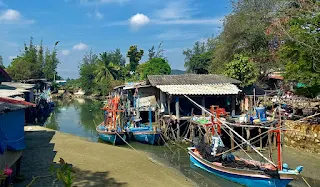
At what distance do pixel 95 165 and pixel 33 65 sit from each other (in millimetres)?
48028

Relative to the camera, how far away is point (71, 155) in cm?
1573

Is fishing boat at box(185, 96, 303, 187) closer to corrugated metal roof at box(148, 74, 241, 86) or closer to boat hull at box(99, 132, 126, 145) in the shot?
boat hull at box(99, 132, 126, 145)

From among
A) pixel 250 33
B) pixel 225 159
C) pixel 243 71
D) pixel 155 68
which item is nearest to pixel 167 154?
pixel 225 159

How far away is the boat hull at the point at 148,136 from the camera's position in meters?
20.9

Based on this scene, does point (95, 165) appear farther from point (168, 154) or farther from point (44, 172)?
point (168, 154)

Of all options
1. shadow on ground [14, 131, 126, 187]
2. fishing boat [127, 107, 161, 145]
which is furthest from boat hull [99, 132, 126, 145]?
shadow on ground [14, 131, 126, 187]

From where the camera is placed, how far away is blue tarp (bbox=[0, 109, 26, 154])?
9.88m

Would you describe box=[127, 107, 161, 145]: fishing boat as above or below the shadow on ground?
above

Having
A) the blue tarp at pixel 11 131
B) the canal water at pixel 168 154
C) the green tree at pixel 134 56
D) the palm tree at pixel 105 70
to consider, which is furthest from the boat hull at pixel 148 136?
the green tree at pixel 134 56

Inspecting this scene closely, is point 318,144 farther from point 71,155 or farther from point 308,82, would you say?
point 71,155

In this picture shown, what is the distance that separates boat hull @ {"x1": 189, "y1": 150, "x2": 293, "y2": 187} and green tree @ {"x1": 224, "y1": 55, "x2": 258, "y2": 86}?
45.2 ft

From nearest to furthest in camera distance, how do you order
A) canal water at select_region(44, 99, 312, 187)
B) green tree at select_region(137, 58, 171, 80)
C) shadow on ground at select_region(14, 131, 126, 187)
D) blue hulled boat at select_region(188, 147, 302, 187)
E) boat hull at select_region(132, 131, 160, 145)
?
shadow on ground at select_region(14, 131, 126, 187), blue hulled boat at select_region(188, 147, 302, 187), canal water at select_region(44, 99, 312, 187), boat hull at select_region(132, 131, 160, 145), green tree at select_region(137, 58, 171, 80)

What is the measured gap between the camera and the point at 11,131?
11055mm

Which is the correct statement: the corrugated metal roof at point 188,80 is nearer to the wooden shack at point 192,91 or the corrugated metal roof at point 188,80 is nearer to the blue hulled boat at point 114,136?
the wooden shack at point 192,91
